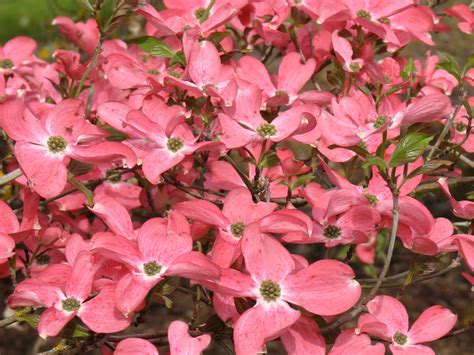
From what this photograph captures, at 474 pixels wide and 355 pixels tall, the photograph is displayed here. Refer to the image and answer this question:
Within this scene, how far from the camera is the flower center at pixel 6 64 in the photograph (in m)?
1.67

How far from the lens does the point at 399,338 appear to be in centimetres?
111

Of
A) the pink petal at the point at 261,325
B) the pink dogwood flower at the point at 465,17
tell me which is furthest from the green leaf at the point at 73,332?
the pink dogwood flower at the point at 465,17

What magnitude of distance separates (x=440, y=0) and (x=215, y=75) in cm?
85

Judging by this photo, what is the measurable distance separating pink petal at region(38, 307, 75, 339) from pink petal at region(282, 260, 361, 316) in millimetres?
315

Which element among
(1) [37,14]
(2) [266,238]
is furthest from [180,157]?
(1) [37,14]

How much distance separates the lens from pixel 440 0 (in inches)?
71.6

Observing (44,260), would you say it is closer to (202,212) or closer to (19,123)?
(19,123)

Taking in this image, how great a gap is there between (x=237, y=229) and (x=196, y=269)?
0.18 meters

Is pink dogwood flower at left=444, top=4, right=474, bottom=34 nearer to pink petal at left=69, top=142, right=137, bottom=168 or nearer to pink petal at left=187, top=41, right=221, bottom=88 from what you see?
pink petal at left=187, top=41, right=221, bottom=88

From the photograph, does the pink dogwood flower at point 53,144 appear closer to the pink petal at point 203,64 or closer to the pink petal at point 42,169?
the pink petal at point 42,169

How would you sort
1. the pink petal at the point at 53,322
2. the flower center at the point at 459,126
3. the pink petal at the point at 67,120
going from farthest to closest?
the flower center at the point at 459,126, the pink petal at the point at 67,120, the pink petal at the point at 53,322

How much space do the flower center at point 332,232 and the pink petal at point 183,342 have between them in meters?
0.26

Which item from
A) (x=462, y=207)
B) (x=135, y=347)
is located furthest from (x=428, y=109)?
(x=135, y=347)

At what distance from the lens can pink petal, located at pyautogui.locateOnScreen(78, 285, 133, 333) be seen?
100cm
